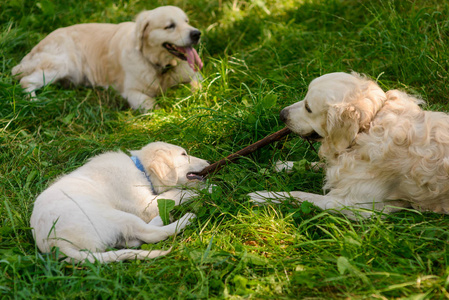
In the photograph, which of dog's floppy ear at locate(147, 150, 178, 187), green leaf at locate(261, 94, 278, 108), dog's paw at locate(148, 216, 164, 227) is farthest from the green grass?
dog's floppy ear at locate(147, 150, 178, 187)

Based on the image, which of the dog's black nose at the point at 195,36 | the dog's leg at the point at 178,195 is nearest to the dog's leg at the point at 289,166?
the dog's leg at the point at 178,195

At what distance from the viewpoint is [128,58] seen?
5664mm

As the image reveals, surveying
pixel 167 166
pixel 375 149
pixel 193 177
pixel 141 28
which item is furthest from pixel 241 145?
pixel 141 28

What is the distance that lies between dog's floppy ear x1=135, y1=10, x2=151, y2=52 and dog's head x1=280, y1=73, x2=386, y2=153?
9.25 feet

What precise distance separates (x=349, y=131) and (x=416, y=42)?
195 cm

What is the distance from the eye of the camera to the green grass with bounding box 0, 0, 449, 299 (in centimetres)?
254

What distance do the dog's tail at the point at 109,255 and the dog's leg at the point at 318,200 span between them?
32.1 inches

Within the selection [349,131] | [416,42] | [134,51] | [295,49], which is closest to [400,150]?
[349,131]

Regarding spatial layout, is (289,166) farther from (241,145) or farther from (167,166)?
(167,166)

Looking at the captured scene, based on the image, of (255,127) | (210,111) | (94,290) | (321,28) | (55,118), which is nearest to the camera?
(94,290)

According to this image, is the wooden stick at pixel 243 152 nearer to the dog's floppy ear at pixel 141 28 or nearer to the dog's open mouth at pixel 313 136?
the dog's open mouth at pixel 313 136

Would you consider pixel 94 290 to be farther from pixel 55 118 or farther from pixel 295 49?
pixel 295 49

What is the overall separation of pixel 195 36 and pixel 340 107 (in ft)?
9.01

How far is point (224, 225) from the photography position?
121 inches
